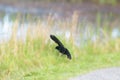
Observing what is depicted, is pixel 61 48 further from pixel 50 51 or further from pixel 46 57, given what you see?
pixel 50 51

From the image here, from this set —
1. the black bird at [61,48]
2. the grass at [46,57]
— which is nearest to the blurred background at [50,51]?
the grass at [46,57]

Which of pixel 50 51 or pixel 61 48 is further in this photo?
pixel 50 51

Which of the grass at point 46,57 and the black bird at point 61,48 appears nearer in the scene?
the grass at point 46,57

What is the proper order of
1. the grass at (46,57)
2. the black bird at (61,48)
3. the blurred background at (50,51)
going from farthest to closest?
the black bird at (61,48) < the blurred background at (50,51) < the grass at (46,57)

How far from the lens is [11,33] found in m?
10.4

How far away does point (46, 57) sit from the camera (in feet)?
32.4

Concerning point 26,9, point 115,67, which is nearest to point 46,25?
point 115,67

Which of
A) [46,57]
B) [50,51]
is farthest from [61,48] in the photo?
[50,51]

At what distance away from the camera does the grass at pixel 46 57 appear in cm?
853

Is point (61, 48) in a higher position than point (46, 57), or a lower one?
higher

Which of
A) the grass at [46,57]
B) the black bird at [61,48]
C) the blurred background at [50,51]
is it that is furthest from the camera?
the black bird at [61,48]

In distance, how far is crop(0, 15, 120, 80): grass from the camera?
8.53 meters

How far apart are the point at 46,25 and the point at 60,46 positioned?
1299 millimetres

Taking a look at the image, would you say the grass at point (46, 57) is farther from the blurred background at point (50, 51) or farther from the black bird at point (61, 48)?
the black bird at point (61, 48)
